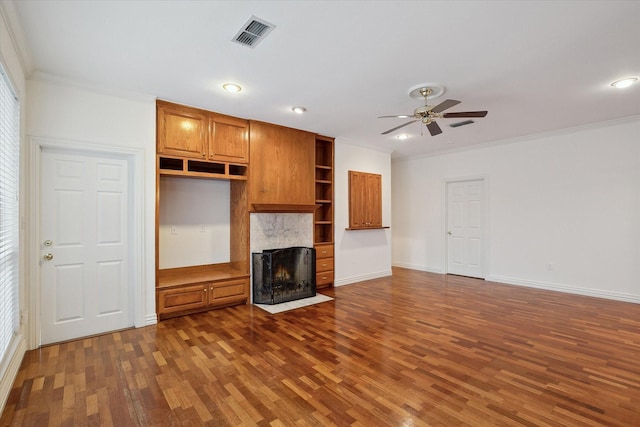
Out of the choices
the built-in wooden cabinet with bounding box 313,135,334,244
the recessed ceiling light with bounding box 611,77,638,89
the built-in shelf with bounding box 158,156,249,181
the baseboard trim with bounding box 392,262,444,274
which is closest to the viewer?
the recessed ceiling light with bounding box 611,77,638,89

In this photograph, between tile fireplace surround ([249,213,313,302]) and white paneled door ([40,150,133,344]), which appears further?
tile fireplace surround ([249,213,313,302])

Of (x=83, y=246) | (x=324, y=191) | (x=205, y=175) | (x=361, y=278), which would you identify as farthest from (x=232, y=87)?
(x=361, y=278)

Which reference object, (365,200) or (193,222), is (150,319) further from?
(365,200)

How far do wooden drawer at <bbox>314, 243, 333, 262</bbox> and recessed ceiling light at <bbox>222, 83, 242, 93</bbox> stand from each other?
286cm

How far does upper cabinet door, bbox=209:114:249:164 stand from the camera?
→ 4172 millimetres

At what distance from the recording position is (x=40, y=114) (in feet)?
9.95

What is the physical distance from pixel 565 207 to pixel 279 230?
4781mm

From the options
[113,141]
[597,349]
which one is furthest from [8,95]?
[597,349]

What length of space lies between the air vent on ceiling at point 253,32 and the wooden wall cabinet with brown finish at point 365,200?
363cm

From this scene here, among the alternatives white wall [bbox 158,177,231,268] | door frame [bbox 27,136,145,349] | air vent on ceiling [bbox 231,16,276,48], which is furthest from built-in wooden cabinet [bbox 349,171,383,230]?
air vent on ceiling [bbox 231,16,276,48]

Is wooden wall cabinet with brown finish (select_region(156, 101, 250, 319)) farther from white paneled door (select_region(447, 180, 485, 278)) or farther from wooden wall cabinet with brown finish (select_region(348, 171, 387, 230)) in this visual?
white paneled door (select_region(447, 180, 485, 278))

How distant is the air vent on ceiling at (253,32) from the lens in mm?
2264

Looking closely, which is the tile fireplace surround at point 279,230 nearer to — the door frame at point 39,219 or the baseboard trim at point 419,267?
the door frame at point 39,219

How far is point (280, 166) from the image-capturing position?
484 cm
